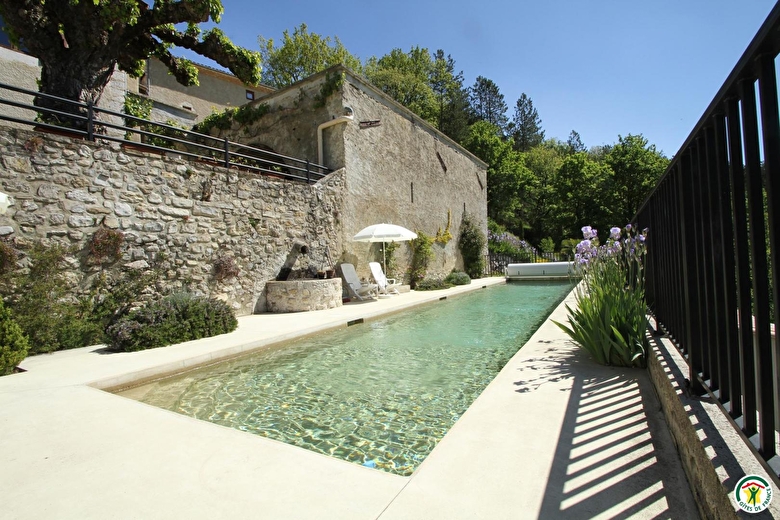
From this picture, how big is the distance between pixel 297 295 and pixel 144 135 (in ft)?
26.0

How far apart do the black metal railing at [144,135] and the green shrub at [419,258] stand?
4638mm

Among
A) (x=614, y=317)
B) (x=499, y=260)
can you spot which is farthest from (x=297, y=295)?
(x=499, y=260)

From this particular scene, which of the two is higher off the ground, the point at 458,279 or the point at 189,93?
the point at 189,93

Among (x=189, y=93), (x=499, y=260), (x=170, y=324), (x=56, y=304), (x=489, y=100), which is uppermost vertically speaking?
(x=489, y=100)

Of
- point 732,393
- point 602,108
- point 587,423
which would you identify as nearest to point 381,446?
point 587,423

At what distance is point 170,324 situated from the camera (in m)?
5.35

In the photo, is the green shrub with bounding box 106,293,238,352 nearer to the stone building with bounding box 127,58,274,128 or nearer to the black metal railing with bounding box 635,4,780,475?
the black metal railing with bounding box 635,4,780,475

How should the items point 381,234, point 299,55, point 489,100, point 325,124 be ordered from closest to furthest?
point 381,234 < point 325,124 < point 299,55 < point 489,100

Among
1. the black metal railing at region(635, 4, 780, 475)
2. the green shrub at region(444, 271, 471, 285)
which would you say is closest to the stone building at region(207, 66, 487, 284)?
the green shrub at region(444, 271, 471, 285)

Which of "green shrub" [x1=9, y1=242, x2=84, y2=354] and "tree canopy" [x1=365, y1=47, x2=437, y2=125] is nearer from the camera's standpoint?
"green shrub" [x1=9, y1=242, x2=84, y2=354]

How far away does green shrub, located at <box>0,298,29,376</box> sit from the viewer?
3.90m

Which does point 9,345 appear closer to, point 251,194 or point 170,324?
point 170,324
